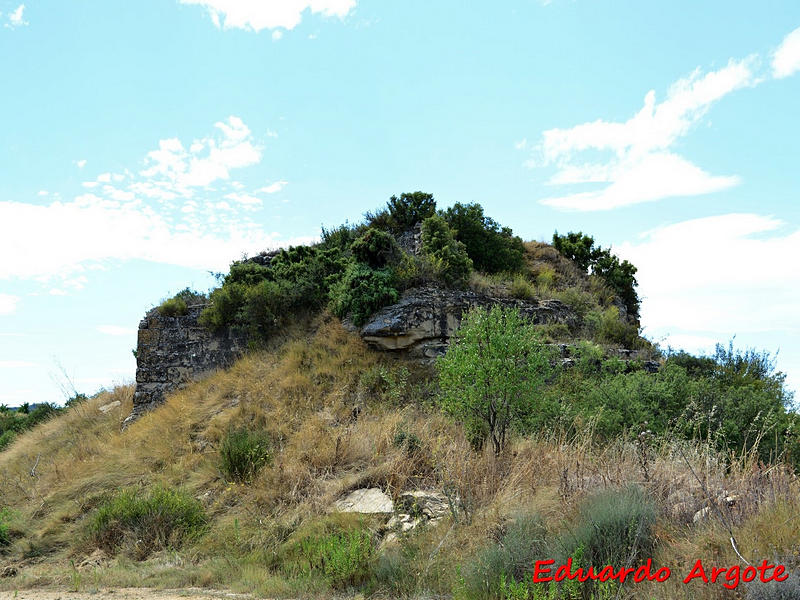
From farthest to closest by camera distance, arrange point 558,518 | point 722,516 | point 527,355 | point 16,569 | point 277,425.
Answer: point 277,425 < point 527,355 < point 16,569 < point 558,518 < point 722,516

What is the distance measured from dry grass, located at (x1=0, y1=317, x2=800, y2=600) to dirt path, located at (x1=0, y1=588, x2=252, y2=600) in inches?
8.9

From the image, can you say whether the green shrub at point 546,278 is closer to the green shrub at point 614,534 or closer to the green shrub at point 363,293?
the green shrub at point 363,293

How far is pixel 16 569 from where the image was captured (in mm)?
7848

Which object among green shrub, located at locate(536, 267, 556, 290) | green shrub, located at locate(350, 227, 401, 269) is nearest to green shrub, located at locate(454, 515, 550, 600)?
green shrub, located at locate(350, 227, 401, 269)

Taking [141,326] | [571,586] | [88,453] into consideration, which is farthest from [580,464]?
[141,326]

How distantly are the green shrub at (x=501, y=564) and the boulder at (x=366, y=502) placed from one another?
2230mm

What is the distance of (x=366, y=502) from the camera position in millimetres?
7672

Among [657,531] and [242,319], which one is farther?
[242,319]

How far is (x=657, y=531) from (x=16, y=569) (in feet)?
27.5

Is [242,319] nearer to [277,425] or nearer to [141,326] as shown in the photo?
[141,326]

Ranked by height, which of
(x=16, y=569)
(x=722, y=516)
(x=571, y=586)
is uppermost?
(x=722, y=516)

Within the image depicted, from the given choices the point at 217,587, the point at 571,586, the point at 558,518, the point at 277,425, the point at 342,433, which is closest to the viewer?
the point at 571,586

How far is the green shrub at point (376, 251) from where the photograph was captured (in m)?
13.9

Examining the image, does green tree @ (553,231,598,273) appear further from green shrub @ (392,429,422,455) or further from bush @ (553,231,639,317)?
green shrub @ (392,429,422,455)
